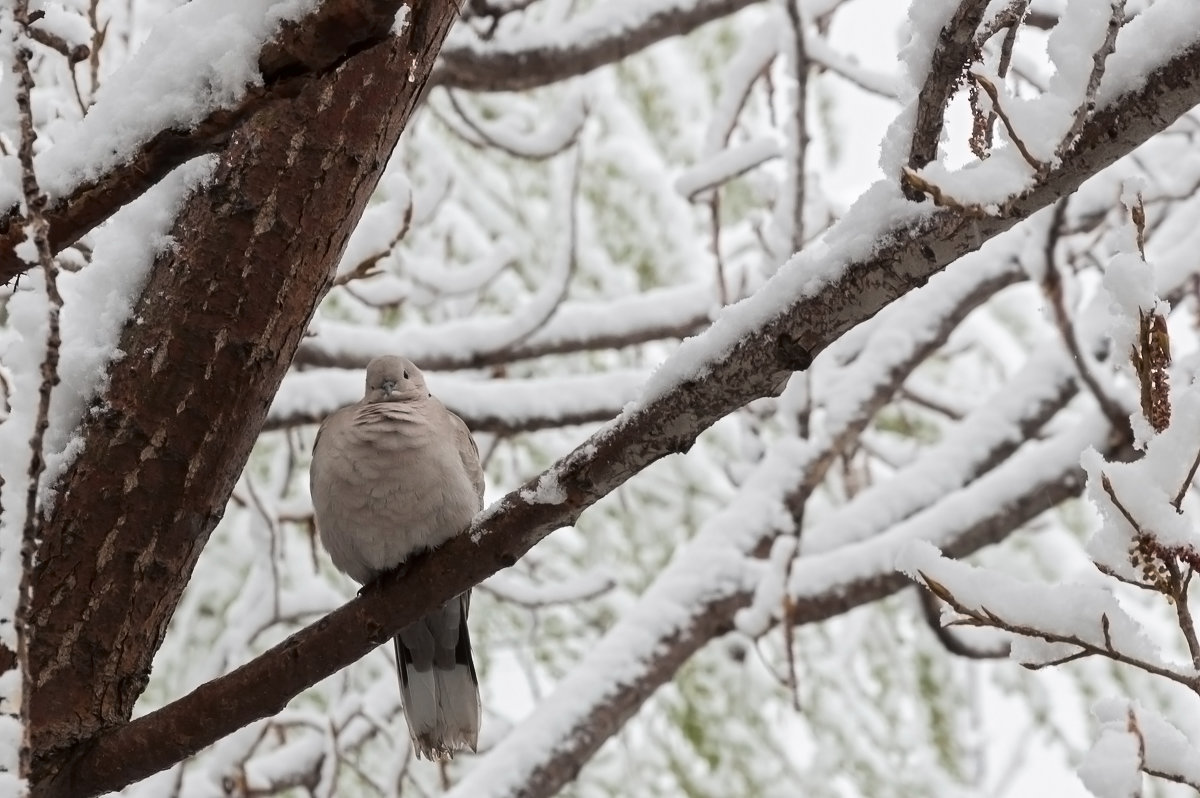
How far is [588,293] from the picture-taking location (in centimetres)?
444

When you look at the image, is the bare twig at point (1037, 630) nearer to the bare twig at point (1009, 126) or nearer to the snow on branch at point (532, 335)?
the bare twig at point (1009, 126)

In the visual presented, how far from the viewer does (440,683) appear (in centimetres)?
247

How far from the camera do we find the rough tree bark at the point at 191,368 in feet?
5.17

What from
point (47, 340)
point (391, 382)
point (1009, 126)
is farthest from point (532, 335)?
point (47, 340)

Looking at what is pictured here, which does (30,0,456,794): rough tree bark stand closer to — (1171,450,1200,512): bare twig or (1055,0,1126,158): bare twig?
(1055,0,1126,158): bare twig

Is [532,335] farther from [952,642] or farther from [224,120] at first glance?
[224,120]

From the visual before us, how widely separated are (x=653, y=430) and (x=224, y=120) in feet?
1.87

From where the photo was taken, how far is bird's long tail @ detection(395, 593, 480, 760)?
243 centimetres

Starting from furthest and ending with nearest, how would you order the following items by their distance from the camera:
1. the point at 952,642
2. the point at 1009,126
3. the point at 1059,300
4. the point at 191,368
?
the point at 952,642, the point at 1059,300, the point at 191,368, the point at 1009,126

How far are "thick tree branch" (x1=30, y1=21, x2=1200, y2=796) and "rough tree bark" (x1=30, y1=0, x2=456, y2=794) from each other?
9 centimetres

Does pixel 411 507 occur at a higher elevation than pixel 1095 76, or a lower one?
higher

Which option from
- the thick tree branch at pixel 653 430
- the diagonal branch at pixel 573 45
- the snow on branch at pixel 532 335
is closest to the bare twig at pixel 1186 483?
the thick tree branch at pixel 653 430

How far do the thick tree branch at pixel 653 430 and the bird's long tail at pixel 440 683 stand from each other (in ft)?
2.38

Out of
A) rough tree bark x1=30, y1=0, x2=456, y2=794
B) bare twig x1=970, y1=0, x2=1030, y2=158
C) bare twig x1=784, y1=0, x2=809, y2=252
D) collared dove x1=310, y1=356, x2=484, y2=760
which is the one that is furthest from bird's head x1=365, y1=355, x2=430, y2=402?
bare twig x1=970, y1=0, x2=1030, y2=158
